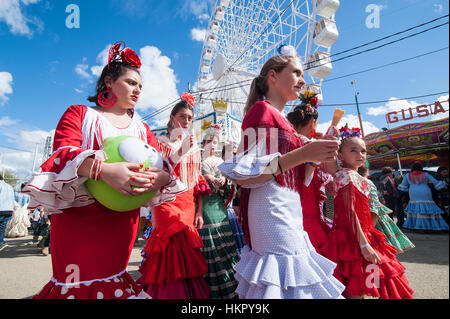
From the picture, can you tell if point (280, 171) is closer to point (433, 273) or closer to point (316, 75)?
point (433, 273)

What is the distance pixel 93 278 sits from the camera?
3.44 feet

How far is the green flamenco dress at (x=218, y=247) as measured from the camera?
198 cm

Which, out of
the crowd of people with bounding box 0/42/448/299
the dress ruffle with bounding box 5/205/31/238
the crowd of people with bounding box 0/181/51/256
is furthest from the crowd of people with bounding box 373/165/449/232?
the dress ruffle with bounding box 5/205/31/238

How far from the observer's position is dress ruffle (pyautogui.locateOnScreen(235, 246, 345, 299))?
1029mm

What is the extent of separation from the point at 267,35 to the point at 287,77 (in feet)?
45.3

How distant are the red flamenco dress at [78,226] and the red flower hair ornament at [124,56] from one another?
41 centimetres

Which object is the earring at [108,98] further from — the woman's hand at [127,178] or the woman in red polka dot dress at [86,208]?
the woman's hand at [127,178]

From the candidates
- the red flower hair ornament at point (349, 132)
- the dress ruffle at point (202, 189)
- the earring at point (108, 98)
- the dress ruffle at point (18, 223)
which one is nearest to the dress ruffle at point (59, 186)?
the earring at point (108, 98)

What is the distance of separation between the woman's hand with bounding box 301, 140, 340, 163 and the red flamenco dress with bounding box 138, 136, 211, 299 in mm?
970

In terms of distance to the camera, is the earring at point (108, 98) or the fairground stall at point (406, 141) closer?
the earring at point (108, 98)

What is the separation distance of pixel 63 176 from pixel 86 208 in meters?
0.22

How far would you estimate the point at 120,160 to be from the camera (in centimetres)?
103

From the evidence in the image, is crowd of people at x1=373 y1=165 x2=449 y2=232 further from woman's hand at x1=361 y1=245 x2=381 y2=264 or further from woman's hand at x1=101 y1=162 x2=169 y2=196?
woman's hand at x1=101 y1=162 x2=169 y2=196
